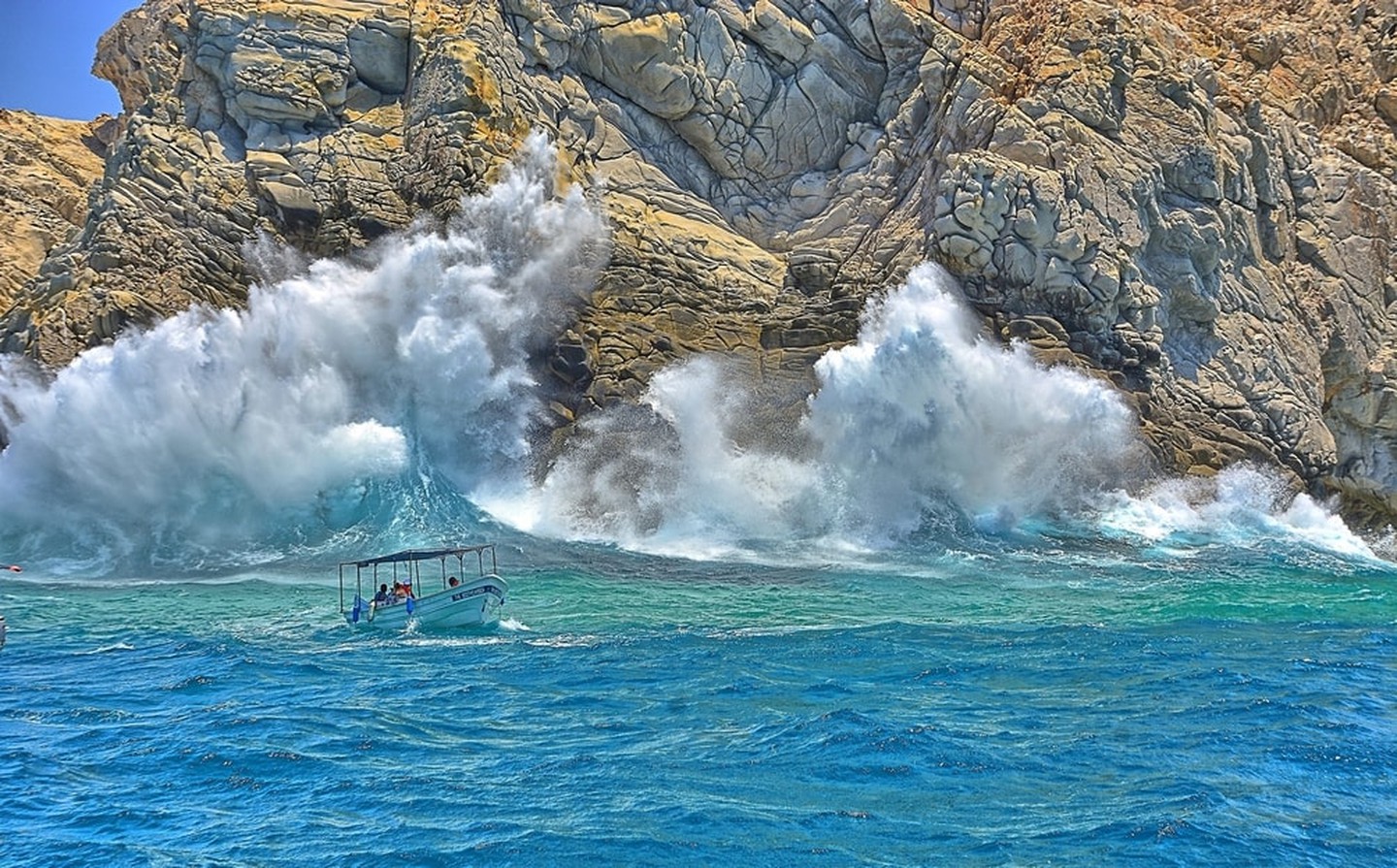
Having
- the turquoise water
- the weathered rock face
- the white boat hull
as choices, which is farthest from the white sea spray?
the white boat hull

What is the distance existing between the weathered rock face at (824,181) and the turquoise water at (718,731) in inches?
479

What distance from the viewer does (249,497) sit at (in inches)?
1364

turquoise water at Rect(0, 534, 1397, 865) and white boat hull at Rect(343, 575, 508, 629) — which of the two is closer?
turquoise water at Rect(0, 534, 1397, 865)

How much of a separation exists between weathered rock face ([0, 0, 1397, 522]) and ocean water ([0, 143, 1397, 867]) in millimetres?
1444

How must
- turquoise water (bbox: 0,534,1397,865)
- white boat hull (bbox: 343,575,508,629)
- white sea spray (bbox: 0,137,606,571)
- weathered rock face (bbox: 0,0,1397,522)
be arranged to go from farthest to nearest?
weathered rock face (bbox: 0,0,1397,522), white sea spray (bbox: 0,137,606,571), white boat hull (bbox: 343,575,508,629), turquoise water (bbox: 0,534,1397,865)

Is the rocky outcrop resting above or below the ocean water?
above

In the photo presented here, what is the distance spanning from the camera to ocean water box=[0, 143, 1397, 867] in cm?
1249

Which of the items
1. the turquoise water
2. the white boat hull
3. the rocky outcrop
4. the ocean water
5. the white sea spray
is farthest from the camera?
the rocky outcrop

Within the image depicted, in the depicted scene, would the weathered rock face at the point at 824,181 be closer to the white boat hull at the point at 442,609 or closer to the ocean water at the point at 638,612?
the ocean water at the point at 638,612

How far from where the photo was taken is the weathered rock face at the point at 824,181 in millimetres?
36531

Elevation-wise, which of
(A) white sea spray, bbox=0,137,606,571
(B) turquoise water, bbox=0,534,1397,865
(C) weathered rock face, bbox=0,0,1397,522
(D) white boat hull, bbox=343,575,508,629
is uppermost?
(C) weathered rock face, bbox=0,0,1397,522

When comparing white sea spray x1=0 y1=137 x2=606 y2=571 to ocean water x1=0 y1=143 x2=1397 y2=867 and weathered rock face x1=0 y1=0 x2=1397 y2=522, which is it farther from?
weathered rock face x1=0 y1=0 x2=1397 y2=522

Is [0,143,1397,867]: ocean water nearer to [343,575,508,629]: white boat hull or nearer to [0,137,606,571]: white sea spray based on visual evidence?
[0,137,606,571]: white sea spray

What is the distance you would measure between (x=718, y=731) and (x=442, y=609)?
9429 millimetres
